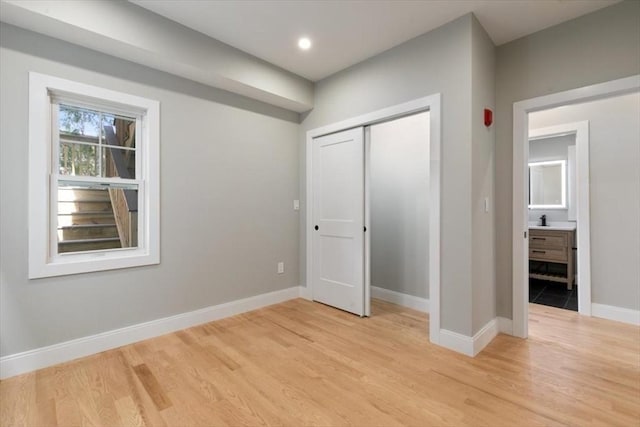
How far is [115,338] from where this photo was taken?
8.21 feet

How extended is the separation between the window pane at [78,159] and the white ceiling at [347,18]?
49.4 inches

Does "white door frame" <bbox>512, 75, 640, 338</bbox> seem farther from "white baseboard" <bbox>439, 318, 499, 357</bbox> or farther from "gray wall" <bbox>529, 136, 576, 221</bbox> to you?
"gray wall" <bbox>529, 136, 576, 221</bbox>

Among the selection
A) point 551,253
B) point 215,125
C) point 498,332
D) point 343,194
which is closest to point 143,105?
point 215,125

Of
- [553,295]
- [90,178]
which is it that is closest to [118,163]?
[90,178]

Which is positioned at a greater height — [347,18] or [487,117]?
[347,18]

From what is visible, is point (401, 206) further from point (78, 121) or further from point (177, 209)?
point (78, 121)

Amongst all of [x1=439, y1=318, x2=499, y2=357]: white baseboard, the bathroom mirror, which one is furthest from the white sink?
[x1=439, y1=318, x2=499, y2=357]: white baseboard

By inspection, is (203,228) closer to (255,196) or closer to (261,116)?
(255,196)

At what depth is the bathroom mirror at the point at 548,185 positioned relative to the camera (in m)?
4.86

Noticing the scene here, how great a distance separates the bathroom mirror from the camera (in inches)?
191

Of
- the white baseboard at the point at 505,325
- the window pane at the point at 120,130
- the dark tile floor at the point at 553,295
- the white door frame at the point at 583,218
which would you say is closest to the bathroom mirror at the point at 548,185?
the dark tile floor at the point at 553,295

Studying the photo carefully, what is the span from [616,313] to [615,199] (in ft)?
3.88

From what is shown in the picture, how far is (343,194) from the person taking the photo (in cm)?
344

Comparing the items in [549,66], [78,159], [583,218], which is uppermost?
[549,66]
